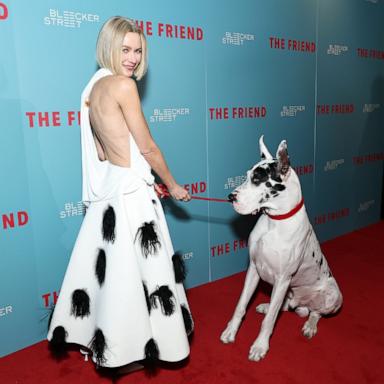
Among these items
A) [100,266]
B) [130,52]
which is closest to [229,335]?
[100,266]

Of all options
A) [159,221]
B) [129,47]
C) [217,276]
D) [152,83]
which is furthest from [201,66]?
[217,276]

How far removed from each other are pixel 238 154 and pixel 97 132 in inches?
77.2

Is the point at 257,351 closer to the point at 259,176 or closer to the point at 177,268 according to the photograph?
the point at 177,268

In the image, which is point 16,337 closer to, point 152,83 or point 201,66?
point 152,83

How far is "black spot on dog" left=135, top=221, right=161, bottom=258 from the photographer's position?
8.18 ft

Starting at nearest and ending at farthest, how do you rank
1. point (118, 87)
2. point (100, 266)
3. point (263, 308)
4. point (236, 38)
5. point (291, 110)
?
point (118, 87), point (100, 266), point (263, 308), point (236, 38), point (291, 110)

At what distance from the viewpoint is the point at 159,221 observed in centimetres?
263

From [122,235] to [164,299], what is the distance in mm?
461

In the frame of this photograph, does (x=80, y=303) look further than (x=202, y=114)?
No

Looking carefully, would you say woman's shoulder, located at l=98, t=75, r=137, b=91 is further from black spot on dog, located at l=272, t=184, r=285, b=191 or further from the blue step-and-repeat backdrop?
black spot on dog, located at l=272, t=184, r=285, b=191

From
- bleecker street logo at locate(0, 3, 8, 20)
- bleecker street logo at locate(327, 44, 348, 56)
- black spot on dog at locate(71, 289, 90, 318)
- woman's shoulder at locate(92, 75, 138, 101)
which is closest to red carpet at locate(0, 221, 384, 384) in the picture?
black spot on dog at locate(71, 289, 90, 318)

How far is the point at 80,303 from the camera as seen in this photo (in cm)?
265

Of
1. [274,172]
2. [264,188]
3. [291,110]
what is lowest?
[264,188]

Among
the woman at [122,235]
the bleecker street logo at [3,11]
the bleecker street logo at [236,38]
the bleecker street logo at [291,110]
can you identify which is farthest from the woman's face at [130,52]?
the bleecker street logo at [291,110]
